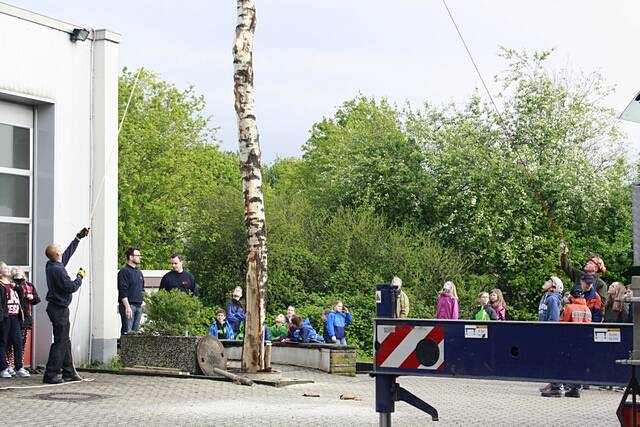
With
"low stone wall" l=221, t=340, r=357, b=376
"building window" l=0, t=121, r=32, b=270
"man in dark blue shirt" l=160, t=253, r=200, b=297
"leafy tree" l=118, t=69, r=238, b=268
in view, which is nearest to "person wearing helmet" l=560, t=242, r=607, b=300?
"low stone wall" l=221, t=340, r=357, b=376

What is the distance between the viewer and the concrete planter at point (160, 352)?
1653cm

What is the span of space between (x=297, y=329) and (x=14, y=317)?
746 centimetres

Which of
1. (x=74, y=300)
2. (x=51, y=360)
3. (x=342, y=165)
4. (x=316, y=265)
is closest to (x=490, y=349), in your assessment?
(x=51, y=360)

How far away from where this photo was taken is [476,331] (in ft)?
26.6

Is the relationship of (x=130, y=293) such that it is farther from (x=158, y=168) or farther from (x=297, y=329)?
(x=158, y=168)

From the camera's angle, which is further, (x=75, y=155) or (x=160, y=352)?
(x=75, y=155)

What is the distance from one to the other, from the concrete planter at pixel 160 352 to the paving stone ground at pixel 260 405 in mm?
434

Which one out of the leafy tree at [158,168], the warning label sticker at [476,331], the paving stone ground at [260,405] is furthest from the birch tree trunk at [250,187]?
the leafy tree at [158,168]

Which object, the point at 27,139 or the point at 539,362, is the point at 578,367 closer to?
the point at 539,362

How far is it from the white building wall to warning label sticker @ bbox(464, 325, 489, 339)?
10.5 meters

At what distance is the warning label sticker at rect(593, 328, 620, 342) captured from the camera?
25.0ft

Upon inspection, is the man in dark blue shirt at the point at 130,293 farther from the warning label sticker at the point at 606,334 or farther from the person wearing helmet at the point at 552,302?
the warning label sticker at the point at 606,334

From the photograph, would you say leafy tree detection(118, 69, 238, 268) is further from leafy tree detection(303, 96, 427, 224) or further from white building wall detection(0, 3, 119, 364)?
white building wall detection(0, 3, 119, 364)

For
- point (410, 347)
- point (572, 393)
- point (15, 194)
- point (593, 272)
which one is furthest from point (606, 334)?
point (15, 194)
